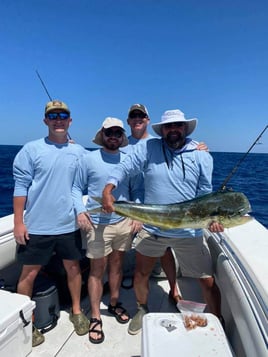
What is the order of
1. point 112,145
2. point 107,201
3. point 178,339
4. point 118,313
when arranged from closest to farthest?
point 178,339 → point 107,201 → point 112,145 → point 118,313

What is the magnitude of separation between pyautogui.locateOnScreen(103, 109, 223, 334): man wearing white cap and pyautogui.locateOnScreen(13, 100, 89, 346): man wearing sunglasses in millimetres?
422

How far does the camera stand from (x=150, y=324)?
179 cm

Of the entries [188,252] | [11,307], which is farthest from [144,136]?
[11,307]

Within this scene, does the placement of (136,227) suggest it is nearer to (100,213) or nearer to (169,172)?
(100,213)

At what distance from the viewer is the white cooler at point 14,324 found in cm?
194

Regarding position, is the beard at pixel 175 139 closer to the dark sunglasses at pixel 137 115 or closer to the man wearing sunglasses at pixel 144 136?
the man wearing sunglasses at pixel 144 136

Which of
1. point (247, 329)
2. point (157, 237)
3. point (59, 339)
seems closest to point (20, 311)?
point (59, 339)

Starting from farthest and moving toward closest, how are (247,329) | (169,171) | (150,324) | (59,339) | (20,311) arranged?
(59,339) < (169,171) < (20,311) < (150,324) < (247,329)

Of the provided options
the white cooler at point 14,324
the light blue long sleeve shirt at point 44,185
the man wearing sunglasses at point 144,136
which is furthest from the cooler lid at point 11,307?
the man wearing sunglasses at point 144,136

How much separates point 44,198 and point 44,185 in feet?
0.34

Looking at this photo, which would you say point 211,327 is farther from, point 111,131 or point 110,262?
point 111,131

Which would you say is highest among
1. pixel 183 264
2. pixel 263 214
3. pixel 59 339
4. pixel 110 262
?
pixel 183 264

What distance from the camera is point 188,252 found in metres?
2.52

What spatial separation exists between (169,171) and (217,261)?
2.72 ft
